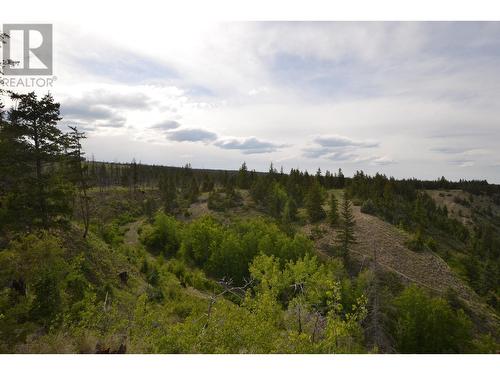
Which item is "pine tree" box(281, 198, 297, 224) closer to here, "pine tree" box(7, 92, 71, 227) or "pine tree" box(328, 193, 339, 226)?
"pine tree" box(328, 193, 339, 226)

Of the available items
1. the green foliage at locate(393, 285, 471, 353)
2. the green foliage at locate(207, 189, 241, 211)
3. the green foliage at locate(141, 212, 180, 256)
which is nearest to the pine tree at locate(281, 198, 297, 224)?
the green foliage at locate(207, 189, 241, 211)

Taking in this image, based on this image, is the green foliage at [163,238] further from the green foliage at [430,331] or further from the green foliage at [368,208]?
the green foliage at [430,331]

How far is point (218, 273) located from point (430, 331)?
2699cm

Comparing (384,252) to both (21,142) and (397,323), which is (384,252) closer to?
(397,323)

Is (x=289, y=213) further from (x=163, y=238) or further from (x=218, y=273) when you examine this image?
(x=163, y=238)

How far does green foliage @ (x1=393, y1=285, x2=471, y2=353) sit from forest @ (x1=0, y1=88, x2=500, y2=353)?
117mm

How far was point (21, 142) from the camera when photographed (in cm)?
2130

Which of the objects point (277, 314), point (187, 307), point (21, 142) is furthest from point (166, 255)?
point (277, 314)

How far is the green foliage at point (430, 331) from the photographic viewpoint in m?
30.5

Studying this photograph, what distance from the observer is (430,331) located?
30.8 metres

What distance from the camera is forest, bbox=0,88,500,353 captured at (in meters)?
10.9

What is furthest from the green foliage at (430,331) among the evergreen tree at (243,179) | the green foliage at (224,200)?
the evergreen tree at (243,179)

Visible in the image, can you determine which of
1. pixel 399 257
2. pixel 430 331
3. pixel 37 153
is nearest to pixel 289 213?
pixel 399 257

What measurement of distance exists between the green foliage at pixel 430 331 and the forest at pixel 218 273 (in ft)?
0.38
